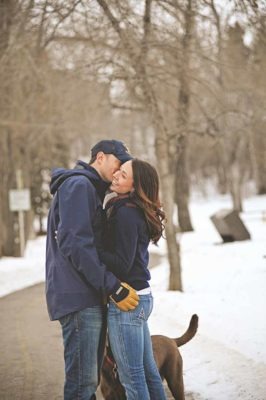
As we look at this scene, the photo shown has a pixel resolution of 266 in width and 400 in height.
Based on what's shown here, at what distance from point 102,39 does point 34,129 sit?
11.8 m

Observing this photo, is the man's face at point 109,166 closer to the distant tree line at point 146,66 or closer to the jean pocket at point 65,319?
the jean pocket at point 65,319

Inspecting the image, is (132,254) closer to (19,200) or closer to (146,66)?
(146,66)

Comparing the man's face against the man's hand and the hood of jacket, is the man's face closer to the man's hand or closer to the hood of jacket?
the hood of jacket

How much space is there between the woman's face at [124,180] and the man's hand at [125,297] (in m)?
0.65

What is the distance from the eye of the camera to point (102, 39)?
39.4 ft

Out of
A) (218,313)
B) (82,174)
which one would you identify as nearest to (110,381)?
(82,174)

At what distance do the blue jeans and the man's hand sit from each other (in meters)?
0.10

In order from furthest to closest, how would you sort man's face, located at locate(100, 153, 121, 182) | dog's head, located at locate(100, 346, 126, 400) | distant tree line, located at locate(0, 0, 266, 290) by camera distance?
distant tree line, located at locate(0, 0, 266, 290) → dog's head, located at locate(100, 346, 126, 400) → man's face, located at locate(100, 153, 121, 182)

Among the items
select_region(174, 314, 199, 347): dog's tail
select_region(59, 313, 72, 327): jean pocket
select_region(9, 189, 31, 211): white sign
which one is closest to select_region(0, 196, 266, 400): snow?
select_region(174, 314, 199, 347): dog's tail

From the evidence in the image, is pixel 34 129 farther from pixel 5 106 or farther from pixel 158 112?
pixel 158 112

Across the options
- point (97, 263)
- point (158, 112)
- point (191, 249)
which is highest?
point (158, 112)

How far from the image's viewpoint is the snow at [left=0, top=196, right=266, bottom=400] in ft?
18.7

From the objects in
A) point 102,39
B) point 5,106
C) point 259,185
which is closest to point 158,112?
point 102,39

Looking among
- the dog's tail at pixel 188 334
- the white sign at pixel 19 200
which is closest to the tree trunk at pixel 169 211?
the dog's tail at pixel 188 334
